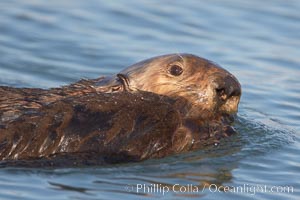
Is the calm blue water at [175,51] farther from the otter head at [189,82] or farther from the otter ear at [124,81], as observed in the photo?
the otter ear at [124,81]

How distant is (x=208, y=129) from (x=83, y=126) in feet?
3.97

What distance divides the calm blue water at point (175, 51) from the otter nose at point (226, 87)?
42 cm

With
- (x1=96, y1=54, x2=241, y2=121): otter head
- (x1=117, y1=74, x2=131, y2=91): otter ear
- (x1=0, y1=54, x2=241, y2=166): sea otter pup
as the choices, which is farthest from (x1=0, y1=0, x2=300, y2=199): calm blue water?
(x1=117, y1=74, x2=131, y2=91): otter ear

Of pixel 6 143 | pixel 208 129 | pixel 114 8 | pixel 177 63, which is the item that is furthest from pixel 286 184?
pixel 114 8

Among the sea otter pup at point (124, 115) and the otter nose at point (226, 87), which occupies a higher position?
the otter nose at point (226, 87)

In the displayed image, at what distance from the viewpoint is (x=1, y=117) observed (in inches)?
301

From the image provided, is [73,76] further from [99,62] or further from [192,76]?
[192,76]

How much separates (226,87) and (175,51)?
3.76m

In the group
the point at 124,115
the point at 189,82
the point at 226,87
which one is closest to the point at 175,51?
→ the point at 189,82

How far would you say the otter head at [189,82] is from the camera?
8.52m

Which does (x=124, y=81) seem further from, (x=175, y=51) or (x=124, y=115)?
(x=175, y=51)

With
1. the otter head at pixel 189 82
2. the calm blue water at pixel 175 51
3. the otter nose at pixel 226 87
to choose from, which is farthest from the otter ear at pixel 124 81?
the calm blue water at pixel 175 51

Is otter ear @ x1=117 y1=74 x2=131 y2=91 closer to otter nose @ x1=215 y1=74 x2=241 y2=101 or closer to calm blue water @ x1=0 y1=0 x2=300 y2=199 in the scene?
otter nose @ x1=215 y1=74 x2=241 y2=101

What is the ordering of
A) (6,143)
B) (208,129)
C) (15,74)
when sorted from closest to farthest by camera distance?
1. (6,143)
2. (208,129)
3. (15,74)
